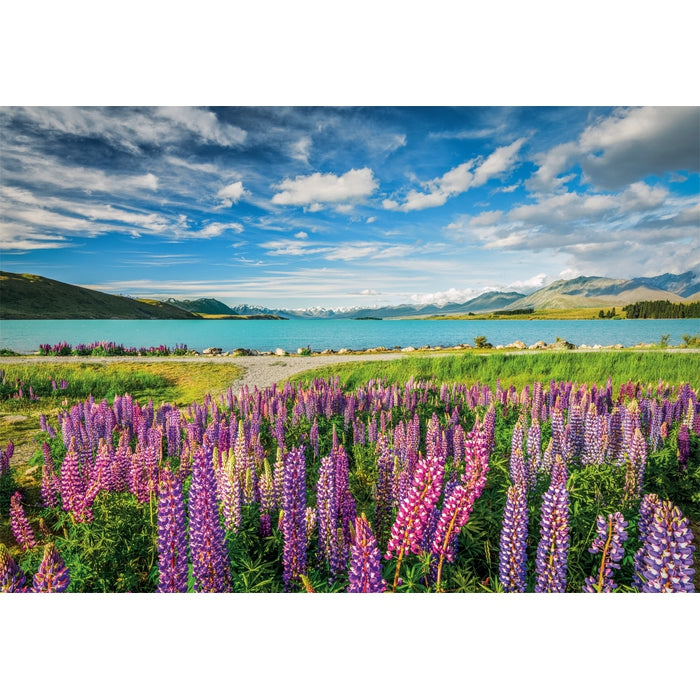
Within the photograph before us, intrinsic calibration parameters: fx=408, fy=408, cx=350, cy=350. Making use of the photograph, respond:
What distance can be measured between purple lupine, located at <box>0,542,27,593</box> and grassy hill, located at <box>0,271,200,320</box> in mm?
4039

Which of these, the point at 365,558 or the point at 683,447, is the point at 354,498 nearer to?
the point at 365,558

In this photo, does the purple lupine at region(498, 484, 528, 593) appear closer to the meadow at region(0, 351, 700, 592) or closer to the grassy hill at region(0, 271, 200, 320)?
the meadow at region(0, 351, 700, 592)

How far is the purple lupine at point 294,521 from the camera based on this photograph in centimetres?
234

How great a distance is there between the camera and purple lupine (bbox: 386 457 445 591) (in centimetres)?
193

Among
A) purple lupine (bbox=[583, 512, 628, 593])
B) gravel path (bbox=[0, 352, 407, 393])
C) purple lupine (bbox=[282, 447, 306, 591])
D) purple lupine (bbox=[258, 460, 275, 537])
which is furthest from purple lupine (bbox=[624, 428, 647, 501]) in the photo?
gravel path (bbox=[0, 352, 407, 393])

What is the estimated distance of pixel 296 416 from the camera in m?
5.19

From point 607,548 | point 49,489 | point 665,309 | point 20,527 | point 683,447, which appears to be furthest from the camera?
point 665,309

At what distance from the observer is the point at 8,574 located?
218 centimetres

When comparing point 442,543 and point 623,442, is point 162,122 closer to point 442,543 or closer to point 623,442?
point 442,543

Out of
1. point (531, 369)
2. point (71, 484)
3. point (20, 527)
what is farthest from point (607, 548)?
point (531, 369)

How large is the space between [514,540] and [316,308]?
15.9ft

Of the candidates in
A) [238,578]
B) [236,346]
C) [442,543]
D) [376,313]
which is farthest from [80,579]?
[236,346]

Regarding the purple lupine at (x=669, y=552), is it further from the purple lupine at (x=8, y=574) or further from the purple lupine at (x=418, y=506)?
the purple lupine at (x=8, y=574)

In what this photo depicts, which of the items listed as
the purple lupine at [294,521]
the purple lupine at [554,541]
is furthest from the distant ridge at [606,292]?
the purple lupine at [294,521]
